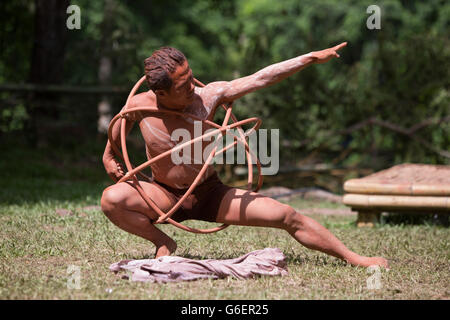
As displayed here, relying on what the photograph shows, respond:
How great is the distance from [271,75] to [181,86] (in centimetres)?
61

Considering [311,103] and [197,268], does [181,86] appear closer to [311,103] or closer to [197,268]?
[197,268]

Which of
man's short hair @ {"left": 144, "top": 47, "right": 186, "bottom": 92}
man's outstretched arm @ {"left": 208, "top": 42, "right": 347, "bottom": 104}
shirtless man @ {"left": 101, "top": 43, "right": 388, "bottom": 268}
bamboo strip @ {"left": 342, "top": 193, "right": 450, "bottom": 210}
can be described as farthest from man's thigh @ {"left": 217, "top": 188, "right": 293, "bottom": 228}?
bamboo strip @ {"left": 342, "top": 193, "right": 450, "bottom": 210}

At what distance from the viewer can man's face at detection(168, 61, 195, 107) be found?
159 inches

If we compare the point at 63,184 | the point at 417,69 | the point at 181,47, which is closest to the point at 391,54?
the point at 417,69

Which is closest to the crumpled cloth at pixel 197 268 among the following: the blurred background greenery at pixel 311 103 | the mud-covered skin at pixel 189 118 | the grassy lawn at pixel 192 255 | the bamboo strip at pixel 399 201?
the grassy lawn at pixel 192 255

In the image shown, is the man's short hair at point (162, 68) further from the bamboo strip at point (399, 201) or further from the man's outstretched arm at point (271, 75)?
the bamboo strip at point (399, 201)

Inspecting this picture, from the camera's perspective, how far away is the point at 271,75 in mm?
4211

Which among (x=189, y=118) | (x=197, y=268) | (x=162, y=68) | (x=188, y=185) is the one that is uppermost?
(x=162, y=68)

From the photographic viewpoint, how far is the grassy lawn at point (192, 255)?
3777mm

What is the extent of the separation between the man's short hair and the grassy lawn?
1237mm

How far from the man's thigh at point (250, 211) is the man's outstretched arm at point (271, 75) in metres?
0.68

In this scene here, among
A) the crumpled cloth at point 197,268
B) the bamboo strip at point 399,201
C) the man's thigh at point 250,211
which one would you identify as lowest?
the bamboo strip at point 399,201

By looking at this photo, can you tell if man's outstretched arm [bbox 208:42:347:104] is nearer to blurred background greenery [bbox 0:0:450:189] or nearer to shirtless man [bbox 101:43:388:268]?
shirtless man [bbox 101:43:388:268]

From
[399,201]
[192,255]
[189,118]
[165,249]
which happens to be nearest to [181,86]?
[189,118]
